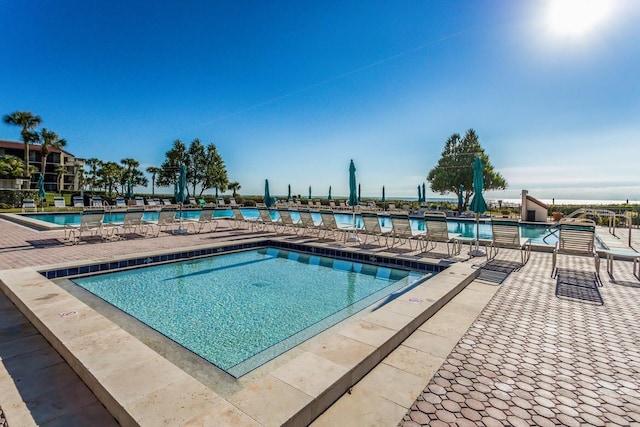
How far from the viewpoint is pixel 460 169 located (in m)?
28.9

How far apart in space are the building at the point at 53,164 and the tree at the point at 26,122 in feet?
24.3

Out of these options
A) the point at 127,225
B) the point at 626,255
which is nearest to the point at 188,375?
the point at 626,255

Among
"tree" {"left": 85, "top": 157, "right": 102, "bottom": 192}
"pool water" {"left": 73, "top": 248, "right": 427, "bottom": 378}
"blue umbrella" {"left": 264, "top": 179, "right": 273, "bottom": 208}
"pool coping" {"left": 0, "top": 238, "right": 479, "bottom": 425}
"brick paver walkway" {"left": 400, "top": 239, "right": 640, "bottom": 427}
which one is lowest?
"pool water" {"left": 73, "top": 248, "right": 427, "bottom": 378}

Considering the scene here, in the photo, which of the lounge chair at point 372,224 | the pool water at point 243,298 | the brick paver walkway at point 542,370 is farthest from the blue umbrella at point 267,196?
the brick paver walkway at point 542,370

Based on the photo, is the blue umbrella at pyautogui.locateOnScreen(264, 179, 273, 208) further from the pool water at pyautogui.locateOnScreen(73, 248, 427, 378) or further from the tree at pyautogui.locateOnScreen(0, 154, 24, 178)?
the tree at pyautogui.locateOnScreen(0, 154, 24, 178)

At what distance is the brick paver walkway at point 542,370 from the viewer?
199 centimetres

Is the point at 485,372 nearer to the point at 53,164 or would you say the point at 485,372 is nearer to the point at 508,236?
the point at 508,236

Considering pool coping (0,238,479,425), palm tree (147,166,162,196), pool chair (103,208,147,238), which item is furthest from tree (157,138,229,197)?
pool coping (0,238,479,425)

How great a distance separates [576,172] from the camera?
26953 millimetres

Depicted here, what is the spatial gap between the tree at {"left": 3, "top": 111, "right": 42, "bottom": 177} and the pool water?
37.9 m

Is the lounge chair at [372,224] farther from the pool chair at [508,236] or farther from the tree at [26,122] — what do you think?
the tree at [26,122]

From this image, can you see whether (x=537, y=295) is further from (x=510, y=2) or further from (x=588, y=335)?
(x=510, y=2)

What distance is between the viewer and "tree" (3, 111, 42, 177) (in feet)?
105

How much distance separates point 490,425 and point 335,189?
85.0 feet
